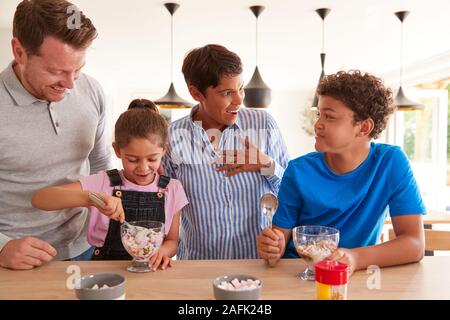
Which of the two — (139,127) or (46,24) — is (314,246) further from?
(46,24)

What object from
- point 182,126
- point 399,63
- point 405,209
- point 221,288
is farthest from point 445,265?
point 399,63

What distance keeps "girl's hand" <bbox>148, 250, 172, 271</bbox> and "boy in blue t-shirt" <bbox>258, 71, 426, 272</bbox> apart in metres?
0.34

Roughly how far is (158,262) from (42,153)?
564 mm

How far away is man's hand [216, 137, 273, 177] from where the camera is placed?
1.51 m

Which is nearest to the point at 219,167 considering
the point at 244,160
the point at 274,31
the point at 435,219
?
the point at 244,160

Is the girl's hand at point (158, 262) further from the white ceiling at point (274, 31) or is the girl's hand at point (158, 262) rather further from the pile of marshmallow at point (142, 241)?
the white ceiling at point (274, 31)

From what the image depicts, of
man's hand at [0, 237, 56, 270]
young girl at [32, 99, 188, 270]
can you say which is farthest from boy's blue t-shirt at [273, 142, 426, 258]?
man's hand at [0, 237, 56, 270]

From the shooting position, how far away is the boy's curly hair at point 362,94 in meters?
1.34

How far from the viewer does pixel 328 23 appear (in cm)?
434

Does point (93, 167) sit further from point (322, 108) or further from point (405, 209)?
point (405, 209)

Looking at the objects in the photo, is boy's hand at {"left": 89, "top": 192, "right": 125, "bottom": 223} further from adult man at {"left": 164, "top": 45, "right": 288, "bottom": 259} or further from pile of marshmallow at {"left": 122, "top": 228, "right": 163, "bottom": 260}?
adult man at {"left": 164, "top": 45, "right": 288, "bottom": 259}

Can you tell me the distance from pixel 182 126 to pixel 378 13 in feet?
10.1

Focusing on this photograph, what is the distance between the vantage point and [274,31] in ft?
15.3

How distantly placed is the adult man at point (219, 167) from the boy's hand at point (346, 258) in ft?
1.59
